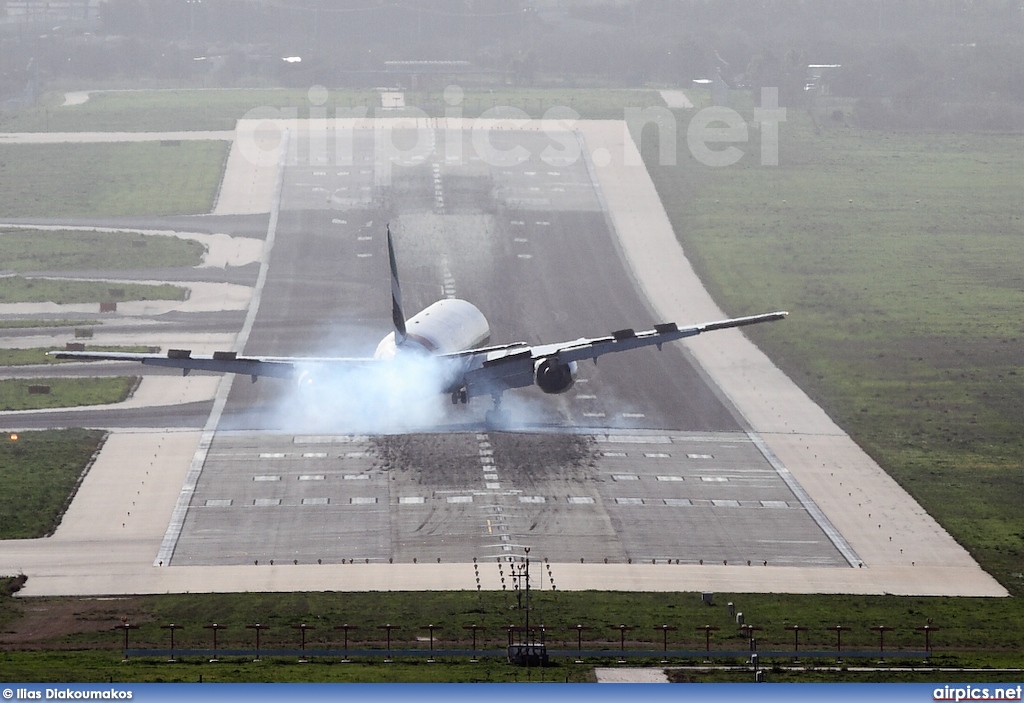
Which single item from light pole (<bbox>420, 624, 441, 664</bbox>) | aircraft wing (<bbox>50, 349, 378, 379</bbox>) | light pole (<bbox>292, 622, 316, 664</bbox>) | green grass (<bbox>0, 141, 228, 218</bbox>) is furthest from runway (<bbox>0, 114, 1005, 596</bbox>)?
green grass (<bbox>0, 141, 228, 218</bbox>)

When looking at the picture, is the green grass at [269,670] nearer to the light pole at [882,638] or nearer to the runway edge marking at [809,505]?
the light pole at [882,638]

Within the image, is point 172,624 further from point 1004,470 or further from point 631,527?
point 1004,470

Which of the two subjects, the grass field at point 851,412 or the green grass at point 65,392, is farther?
the green grass at point 65,392

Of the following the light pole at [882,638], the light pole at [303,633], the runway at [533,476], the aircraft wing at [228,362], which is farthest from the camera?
the aircraft wing at [228,362]

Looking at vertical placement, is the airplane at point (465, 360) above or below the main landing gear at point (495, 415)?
above

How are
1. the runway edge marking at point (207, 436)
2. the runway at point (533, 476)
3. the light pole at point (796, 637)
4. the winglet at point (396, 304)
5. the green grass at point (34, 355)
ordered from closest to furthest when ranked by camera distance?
the light pole at point (796, 637), the runway at point (533, 476), the runway edge marking at point (207, 436), the winglet at point (396, 304), the green grass at point (34, 355)

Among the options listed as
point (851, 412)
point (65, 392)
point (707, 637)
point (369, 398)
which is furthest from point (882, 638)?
point (65, 392)

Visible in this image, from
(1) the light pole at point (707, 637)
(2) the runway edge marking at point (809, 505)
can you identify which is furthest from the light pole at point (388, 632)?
(2) the runway edge marking at point (809, 505)

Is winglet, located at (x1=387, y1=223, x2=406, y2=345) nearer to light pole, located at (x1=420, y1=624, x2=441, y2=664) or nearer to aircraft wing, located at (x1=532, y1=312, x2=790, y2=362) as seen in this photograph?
aircraft wing, located at (x1=532, y1=312, x2=790, y2=362)

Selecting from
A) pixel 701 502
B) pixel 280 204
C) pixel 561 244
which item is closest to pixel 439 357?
pixel 701 502
